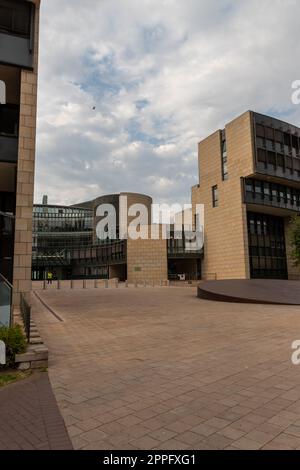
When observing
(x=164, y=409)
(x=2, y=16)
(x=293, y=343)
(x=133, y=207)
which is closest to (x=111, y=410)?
(x=164, y=409)

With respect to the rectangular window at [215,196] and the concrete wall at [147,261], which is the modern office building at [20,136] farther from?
the rectangular window at [215,196]

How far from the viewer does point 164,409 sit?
4.35 metres

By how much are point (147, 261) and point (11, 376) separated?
4418cm

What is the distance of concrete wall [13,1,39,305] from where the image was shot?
13195 millimetres

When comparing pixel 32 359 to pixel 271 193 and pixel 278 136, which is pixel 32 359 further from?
pixel 278 136

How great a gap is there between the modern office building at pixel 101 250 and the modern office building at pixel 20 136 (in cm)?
3588

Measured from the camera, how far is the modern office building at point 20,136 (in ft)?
43.5

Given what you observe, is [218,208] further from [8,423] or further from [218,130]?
[8,423]

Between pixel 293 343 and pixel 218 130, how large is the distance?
43.7 m

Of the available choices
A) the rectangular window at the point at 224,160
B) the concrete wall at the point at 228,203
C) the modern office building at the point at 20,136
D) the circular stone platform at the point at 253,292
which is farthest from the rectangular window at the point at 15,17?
the rectangular window at the point at 224,160

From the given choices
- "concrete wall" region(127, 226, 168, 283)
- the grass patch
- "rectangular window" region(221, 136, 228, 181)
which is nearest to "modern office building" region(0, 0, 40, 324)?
the grass patch

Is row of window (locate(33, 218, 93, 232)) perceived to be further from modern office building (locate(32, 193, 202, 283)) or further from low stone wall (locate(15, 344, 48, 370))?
low stone wall (locate(15, 344, 48, 370))

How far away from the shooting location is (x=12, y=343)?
628cm

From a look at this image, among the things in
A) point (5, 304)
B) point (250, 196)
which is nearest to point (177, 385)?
point (5, 304)
